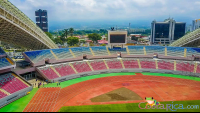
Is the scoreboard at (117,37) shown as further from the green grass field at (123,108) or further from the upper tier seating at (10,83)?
the upper tier seating at (10,83)

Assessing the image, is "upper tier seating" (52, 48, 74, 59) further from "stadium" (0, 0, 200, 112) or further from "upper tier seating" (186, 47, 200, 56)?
"upper tier seating" (186, 47, 200, 56)

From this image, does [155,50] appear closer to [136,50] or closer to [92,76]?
[136,50]

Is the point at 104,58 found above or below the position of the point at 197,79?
above

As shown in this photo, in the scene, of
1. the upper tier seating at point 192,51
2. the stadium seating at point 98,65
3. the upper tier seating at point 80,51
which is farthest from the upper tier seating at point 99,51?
the upper tier seating at point 192,51

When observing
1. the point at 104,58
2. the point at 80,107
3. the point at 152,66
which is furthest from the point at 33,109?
the point at 152,66

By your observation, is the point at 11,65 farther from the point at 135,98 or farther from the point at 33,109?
the point at 135,98

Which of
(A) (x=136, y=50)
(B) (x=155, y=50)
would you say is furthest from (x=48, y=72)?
(B) (x=155, y=50)
